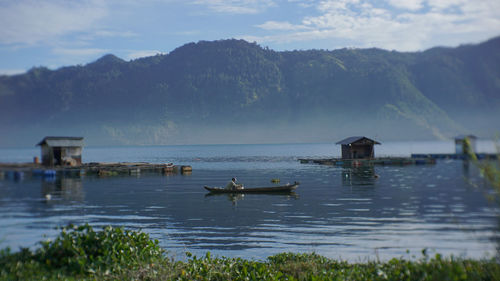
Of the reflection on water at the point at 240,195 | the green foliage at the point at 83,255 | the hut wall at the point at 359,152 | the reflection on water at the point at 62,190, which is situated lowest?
the reflection on water at the point at 240,195

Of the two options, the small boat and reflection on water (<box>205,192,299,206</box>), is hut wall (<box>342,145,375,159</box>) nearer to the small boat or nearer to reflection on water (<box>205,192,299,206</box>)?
reflection on water (<box>205,192,299,206</box>)

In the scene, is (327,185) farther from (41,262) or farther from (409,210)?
(41,262)

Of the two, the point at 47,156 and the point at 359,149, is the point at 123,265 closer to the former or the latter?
the point at 47,156

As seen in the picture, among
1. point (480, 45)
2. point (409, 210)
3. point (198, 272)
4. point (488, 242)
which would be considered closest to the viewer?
point (488, 242)

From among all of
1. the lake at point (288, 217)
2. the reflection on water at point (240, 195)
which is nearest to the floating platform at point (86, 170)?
the lake at point (288, 217)

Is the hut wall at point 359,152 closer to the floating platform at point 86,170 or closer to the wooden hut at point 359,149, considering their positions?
the wooden hut at point 359,149

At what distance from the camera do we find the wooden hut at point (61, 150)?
69.4 metres

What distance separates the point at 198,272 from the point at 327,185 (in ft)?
158

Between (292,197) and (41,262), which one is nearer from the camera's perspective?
(41,262)

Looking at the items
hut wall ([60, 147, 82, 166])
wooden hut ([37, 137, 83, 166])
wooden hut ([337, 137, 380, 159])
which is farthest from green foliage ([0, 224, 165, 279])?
wooden hut ([337, 137, 380, 159])

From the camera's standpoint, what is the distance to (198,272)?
10.1 metres

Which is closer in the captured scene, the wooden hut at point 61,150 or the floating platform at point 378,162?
the wooden hut at point 61,150

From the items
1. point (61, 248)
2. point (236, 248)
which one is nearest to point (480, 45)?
point (236, 248)

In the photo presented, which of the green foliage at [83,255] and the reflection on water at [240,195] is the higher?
the green foliage at [83,255]
